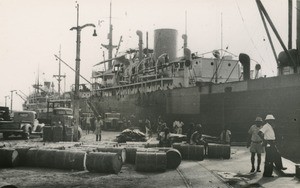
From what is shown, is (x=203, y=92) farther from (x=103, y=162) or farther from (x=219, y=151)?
(x=103, y=162)

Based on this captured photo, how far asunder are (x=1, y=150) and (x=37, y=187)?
400cm

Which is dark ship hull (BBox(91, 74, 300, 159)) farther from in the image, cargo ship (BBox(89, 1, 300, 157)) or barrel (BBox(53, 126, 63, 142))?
barrel (BBox(53, 126, 63, 142))

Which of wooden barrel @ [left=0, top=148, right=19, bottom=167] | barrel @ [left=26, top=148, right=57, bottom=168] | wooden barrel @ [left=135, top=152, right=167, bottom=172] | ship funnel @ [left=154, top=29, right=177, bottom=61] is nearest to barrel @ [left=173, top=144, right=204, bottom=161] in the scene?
wooden barrel @ [left=135, top=152, right=167, bottom=172]

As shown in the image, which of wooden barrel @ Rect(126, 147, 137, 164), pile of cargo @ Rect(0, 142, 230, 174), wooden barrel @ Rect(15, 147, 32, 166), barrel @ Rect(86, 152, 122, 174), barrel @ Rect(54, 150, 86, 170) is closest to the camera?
barrel @ Rect(86, 152, 122, 174)

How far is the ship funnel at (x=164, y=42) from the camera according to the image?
1618 inches

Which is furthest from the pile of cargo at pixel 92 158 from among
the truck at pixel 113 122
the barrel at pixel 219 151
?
the truck at pixel 113 122

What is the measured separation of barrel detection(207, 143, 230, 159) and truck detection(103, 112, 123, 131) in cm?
2062

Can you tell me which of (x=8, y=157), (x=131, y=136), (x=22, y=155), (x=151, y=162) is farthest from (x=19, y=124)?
(x=151, y=162)

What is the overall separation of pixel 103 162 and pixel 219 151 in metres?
5.71

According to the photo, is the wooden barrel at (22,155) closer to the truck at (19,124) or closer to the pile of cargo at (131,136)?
the pile of cargo at (131,136)

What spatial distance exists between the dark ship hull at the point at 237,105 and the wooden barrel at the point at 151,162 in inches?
352

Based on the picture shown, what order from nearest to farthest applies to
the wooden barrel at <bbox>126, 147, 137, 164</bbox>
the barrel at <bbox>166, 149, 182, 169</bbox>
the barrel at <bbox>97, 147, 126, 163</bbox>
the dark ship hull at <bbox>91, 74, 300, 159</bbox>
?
the barrel at <bbox>166, 149, 182, 169</bbox>
the barrel at <bbox>97, 147, 126, 163</bbox>
the wooden barrel at <bbox>126, 147, 137, 164</bbox>
the dark ship hull at <bbox>91, 74, 300, 159</bbox>

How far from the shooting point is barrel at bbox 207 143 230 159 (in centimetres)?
1420

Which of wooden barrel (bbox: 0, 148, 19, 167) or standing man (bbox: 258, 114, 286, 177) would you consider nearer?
standing man (bbox: 258, 114, 286, 177)
